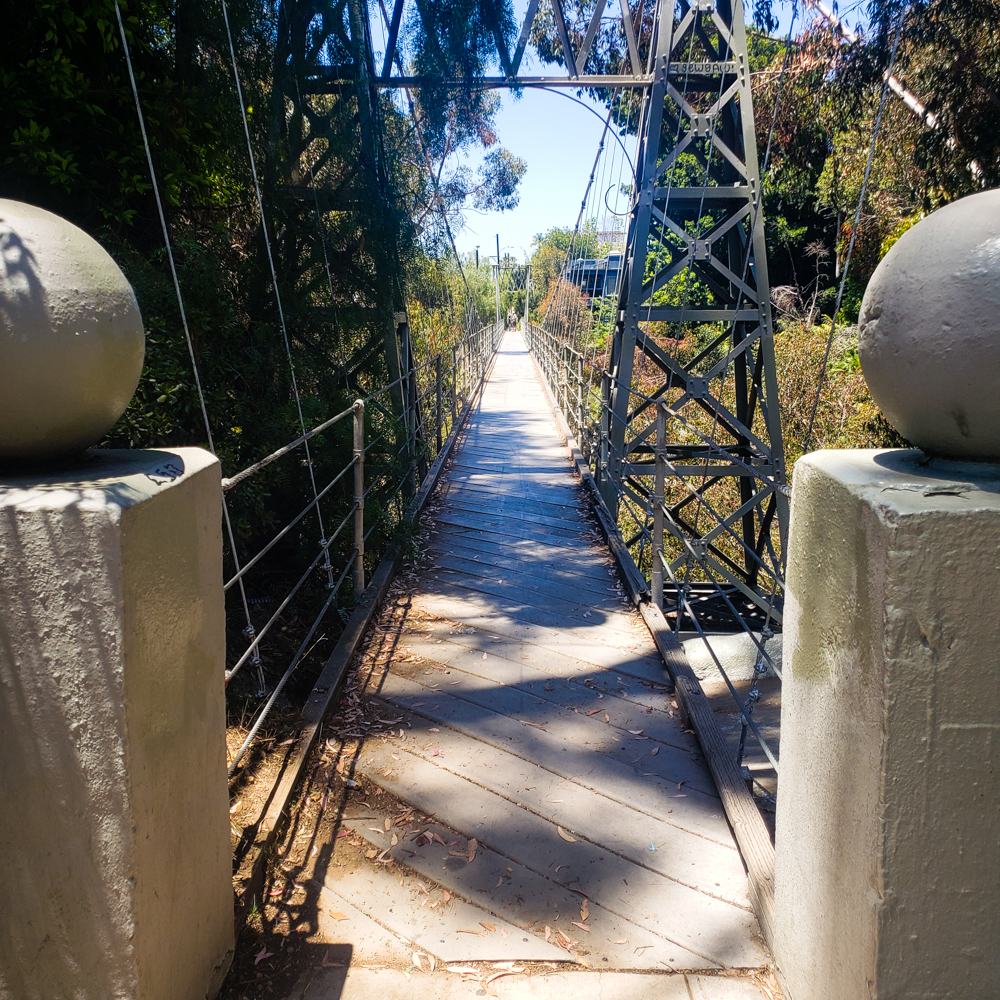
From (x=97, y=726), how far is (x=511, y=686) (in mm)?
2154

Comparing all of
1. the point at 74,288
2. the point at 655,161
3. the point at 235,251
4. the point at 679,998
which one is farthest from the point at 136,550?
the point at 655,161

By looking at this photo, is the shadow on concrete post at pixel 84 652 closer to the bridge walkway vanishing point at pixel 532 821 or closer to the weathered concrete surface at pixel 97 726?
the weathered concrete surface at pixel 97 726

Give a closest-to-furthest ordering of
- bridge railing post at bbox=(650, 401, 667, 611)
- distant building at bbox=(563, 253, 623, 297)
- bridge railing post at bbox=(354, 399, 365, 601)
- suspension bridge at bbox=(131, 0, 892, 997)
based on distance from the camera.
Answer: suspension bridge at bbox=(131, 0, 892, 997), bridge railing post at bbox=(354, 399, 365, 601), bridge railing post at bbox=(650, 401, 667, 611), distant building at bbox=(563, 253, 623, 297)

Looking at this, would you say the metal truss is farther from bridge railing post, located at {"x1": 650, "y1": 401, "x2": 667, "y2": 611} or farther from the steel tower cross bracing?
bridge railing post, located at {"x1": 650, "y1": 401, "x2": 667, "y2": 611}

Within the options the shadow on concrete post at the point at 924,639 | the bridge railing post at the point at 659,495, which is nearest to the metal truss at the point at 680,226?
the bridge railing post at the point at 659,495

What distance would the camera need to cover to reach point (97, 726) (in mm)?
1257

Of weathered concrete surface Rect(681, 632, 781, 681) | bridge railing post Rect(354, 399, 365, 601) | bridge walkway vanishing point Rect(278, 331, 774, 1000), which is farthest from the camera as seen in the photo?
weathered concrete surface Rect(681, 632, 781, 681)

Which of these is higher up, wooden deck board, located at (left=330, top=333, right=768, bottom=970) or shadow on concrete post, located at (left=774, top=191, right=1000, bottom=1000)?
shadow on concrete post, located at (left=774, top=191, right=1000, bottom=1000)

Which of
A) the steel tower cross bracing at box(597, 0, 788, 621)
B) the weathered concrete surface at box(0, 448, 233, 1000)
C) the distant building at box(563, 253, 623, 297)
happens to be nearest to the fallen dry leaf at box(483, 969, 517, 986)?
the weathered concrete surface at box(0, 448, 233, 1000)

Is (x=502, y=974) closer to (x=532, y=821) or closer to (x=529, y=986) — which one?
(x=529, y=986)

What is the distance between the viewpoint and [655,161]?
646cm

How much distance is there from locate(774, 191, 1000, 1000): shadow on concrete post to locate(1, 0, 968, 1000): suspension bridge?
23.6 inches

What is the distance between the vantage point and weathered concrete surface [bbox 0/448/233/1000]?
4.01ft

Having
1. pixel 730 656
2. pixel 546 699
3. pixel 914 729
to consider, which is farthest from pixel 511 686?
pixel 730 656
